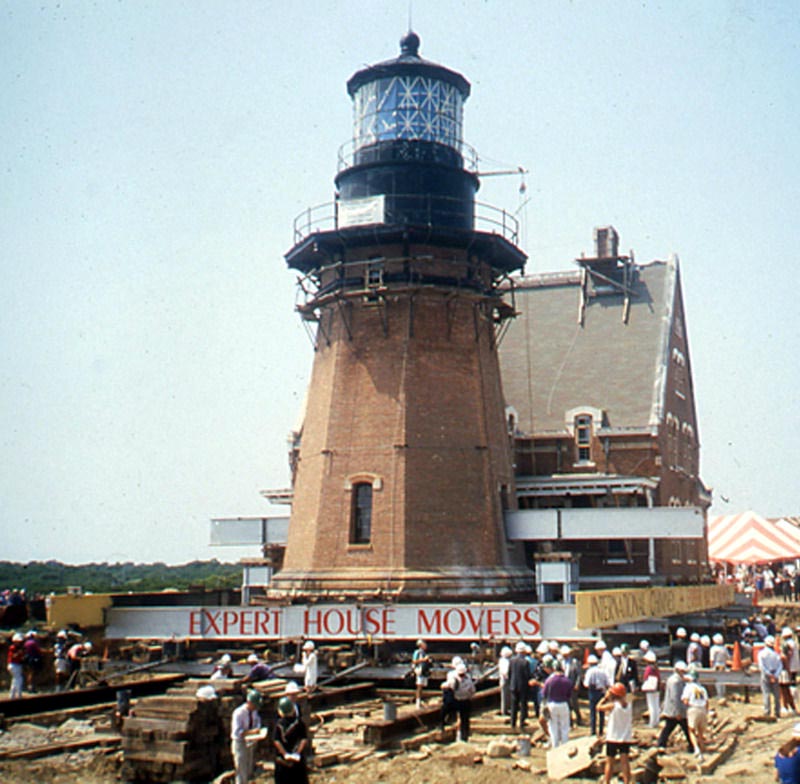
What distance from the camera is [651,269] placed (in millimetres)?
48719

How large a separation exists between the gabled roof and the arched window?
11343 mm

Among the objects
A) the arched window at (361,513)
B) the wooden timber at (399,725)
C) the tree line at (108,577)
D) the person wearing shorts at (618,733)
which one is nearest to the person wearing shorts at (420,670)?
the wooden timber at (399,725)

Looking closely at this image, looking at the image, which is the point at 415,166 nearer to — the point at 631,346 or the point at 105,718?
the point at 631,346

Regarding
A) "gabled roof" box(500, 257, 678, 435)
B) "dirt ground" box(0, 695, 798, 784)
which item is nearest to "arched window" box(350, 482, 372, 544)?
"gabled roof" box(500, 257, 678, 435)

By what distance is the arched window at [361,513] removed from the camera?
33.7 m

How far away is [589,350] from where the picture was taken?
4622 cm

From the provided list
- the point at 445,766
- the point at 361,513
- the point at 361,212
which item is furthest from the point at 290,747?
the point at 361,212

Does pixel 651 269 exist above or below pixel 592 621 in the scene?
above

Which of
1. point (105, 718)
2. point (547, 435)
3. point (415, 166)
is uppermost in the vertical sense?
point (415, 166)

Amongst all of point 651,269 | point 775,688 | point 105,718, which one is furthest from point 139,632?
point 651,269

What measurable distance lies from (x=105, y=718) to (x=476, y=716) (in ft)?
29.2

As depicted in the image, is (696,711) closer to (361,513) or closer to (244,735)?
(244,735)

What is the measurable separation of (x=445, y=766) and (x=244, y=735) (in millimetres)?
4005

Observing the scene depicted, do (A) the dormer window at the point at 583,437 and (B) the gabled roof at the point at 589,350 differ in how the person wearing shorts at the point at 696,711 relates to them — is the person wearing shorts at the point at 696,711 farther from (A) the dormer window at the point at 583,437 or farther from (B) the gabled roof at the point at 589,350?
(B) the gabled roof at the point at 589,350
